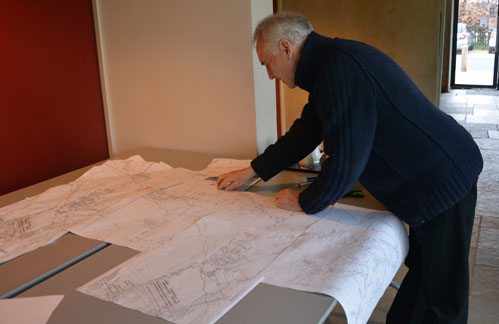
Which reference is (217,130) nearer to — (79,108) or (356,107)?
(79,108)

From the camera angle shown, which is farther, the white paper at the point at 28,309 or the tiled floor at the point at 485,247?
the tiled floor at the point at 485,247

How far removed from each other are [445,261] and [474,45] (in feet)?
30.0

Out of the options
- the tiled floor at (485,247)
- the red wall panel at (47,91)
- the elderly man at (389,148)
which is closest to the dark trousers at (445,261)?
the elderly man at (389,148)

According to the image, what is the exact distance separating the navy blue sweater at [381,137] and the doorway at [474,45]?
856 cm

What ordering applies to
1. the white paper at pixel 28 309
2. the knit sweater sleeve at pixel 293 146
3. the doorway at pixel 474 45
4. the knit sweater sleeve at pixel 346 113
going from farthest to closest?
the doorway at pixel 474 45 → the knit sweater sleeve at pixel 293 146 → the knit sweater sleeve at pixel 346 113 → the white paper at pixel 28 309

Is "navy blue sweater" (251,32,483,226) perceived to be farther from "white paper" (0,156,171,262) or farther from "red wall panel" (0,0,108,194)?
"red wall panel" (0,0,108,194)

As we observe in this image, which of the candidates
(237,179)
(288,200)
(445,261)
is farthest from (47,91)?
(445,261)

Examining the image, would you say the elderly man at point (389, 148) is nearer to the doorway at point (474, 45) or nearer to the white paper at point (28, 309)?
the white paper at point (28, 309)

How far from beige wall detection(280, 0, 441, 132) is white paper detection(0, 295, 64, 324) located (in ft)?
13.4

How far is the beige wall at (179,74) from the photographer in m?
2.14

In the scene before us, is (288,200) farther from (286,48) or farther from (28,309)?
(28,309)

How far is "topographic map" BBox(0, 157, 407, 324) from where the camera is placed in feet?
3.70

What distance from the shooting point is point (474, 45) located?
31.2 ft

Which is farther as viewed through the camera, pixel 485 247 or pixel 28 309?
pixel 485 247
